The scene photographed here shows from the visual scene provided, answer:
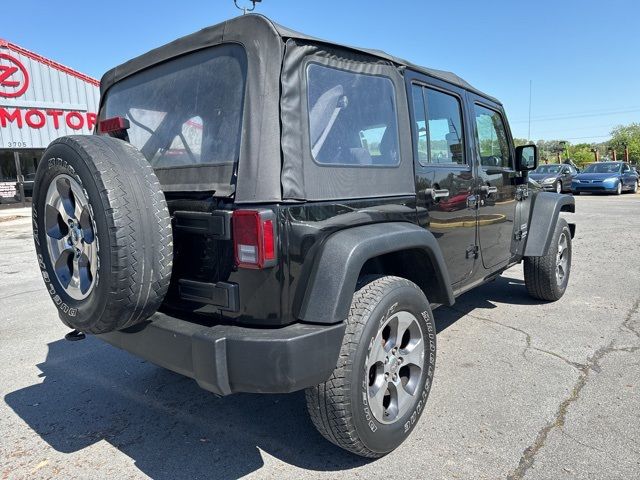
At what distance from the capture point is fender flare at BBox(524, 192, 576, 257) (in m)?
4.52

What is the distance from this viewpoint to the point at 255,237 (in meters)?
1.95

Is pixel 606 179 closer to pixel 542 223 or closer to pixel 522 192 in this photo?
pixel 542 223

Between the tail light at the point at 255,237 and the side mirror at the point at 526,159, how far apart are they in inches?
129

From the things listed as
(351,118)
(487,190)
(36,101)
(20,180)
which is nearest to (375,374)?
(351,118)

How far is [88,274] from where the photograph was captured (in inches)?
85.1

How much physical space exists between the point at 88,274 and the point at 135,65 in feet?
4.45

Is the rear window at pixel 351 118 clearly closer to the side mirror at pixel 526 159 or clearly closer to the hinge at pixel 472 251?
the hinge at pixel 472 251

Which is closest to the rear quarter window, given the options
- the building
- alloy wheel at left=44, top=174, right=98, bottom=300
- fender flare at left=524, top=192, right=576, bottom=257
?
alloy wheel at left=44, top=174, right=98, bottom=300

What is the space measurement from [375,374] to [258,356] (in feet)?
2.39

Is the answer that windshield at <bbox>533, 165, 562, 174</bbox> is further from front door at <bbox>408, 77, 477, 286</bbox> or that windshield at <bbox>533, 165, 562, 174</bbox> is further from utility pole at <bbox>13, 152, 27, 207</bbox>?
utility pole at <bbox>13, 152, 27, 207</bbox>

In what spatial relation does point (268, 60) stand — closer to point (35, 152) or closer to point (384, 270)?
point (384, 270)

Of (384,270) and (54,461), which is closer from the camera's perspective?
(54,461)

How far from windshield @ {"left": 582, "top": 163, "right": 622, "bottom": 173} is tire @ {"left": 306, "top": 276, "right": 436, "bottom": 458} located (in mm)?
21992

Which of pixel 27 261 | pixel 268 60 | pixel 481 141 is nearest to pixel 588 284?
pixel 481 141
